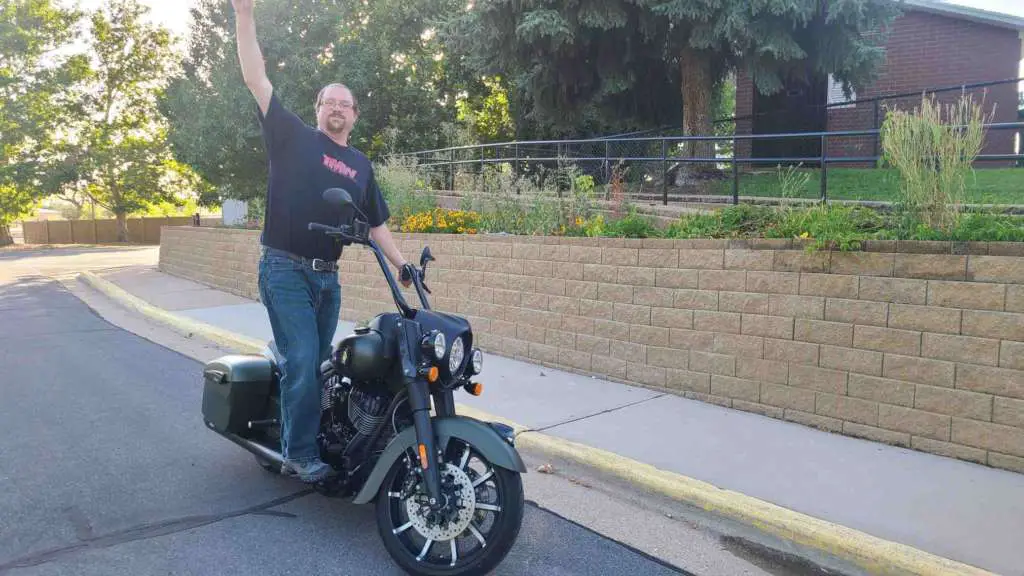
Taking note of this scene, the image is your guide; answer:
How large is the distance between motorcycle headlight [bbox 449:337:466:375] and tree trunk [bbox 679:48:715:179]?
34.4 ft

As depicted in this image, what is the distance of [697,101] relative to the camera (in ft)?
42.9

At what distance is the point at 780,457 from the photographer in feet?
16.2

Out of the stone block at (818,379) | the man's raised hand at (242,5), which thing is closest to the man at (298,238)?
the man's raised hand at (242,5)

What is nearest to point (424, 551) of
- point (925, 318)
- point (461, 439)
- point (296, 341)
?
point (461, 439)

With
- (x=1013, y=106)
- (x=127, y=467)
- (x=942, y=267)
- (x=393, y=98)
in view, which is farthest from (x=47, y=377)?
(x=1013, y=106)

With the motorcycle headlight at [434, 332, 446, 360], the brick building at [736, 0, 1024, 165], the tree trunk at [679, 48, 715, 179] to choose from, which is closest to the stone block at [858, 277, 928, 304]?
the motorcycle headlight at [434, 332, 446, 360]

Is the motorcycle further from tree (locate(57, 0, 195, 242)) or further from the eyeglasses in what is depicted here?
tree (locate(57, 0, 195, 242))

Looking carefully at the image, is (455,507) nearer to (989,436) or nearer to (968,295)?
(989,436)

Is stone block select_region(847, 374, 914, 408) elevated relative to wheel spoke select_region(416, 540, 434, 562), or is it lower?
elevated

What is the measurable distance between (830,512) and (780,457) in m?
0.85

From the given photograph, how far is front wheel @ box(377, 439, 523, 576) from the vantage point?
328cm

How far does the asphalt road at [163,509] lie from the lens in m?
3.63

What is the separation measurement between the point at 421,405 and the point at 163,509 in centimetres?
196

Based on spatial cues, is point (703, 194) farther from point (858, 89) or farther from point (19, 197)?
point (19, 197)
